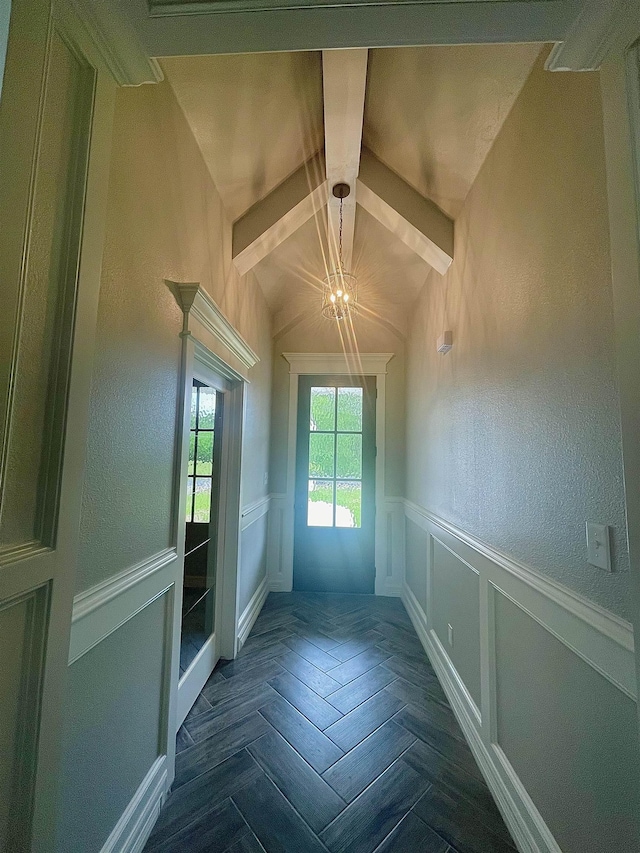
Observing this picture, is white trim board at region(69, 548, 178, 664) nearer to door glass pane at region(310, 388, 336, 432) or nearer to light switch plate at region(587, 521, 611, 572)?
light switch plate at region(587, 521, 611, 572)

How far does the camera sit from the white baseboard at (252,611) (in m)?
2.59

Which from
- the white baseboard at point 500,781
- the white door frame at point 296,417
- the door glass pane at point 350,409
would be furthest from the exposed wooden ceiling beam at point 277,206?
the white baseboard at point 500,781

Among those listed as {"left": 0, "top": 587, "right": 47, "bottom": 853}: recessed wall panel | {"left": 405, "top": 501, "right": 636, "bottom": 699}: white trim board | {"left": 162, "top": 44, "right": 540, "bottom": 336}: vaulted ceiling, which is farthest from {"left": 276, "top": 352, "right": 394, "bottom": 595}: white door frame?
{"left": 0, "top": 587, "right": 47, "bottom": 853}: recessed wall panel

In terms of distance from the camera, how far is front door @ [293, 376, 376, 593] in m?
3.69

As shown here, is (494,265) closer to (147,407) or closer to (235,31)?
(235,31)

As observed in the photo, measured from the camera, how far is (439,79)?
1.65 metres

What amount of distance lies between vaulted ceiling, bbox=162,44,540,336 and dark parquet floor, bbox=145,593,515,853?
2764 mm

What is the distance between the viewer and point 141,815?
1272mm

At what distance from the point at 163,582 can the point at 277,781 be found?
96 cm

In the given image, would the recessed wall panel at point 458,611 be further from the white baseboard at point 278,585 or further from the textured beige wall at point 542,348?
the white baseboard at point 278,585

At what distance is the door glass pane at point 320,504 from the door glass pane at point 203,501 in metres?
1.62

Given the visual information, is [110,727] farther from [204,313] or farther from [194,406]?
[204,313]

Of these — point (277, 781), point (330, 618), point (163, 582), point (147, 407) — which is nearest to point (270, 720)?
point (277, 781)

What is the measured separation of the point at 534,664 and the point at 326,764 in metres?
1.02
